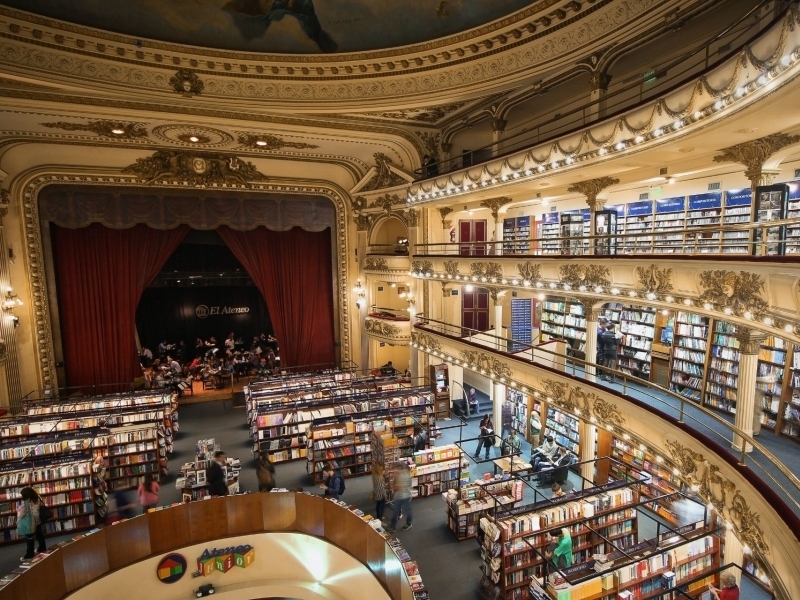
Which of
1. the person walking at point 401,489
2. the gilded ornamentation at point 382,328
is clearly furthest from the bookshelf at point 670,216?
the gilded ornamentation at point 382,328

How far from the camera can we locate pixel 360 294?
16.1m

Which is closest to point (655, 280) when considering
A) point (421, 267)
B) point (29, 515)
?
point (421, 267)

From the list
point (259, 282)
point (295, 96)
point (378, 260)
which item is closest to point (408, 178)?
point (378, 260)

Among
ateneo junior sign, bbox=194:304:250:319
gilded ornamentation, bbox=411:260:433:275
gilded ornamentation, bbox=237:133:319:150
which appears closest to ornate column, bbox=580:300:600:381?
gilded ornamentation, bbox=411:260:433:275

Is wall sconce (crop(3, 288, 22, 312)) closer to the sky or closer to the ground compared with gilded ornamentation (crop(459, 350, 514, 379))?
closer to the sky

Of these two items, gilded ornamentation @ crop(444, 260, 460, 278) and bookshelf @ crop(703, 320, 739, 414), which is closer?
bookshelf @ crop(703, 320, 739, 414)

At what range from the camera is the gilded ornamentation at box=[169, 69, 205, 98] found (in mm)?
10466

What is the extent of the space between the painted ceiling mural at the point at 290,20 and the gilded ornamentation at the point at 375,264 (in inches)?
235

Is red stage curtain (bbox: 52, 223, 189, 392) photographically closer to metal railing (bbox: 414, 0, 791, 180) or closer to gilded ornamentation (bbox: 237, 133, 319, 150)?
gilded ornamentation (bbox: 237, 133, 319, 150)

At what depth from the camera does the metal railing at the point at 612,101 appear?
23.3 feet

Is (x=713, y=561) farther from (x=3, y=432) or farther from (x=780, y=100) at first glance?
(x=3, y=432)

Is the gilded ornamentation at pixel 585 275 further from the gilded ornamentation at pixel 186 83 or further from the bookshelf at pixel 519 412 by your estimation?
the gilded ornamentation at pixel 186 83

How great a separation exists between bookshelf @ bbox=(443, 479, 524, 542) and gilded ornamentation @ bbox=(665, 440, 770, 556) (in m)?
2.53

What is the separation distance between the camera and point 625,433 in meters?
7.27
